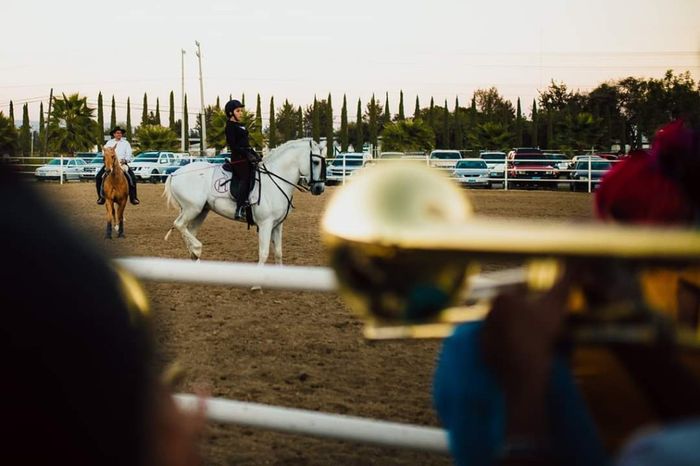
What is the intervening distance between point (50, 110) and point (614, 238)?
217ft

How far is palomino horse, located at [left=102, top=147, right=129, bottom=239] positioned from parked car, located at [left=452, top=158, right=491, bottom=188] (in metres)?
18.1

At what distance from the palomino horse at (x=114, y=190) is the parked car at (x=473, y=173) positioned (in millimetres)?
18117

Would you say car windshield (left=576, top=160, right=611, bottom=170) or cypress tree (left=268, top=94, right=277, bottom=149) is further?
cypress tree (left=268, top=94, right=277, bottom=149)

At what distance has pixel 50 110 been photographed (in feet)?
204

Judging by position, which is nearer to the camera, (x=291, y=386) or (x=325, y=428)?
(x=325, y=428)

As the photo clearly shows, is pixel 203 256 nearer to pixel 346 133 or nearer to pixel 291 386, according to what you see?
pixel 291 386

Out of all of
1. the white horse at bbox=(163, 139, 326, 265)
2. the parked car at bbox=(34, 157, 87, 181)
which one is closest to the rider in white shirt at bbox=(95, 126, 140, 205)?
the white horse at bbox=(163, 139, 326, 265)

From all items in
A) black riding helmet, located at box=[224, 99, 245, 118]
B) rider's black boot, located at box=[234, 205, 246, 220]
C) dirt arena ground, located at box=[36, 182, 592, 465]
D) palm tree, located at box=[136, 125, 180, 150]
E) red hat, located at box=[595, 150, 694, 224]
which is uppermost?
palm tree, located at box=[136, 125, 180, 150]

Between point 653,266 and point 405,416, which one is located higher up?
point 653,266

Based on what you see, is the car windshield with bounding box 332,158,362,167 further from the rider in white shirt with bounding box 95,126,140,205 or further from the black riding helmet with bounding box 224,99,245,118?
the black riding helmet with bounding box 224,99,245,118

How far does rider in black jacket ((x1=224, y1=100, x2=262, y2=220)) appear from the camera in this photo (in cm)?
1012

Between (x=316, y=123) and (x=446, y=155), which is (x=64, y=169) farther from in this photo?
(x=316, y=123)

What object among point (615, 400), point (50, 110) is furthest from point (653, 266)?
point (50, 110)

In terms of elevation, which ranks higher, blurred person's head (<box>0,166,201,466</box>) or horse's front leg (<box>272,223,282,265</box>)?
blurred person's head (<box>0,166,201,466</box>)
